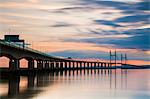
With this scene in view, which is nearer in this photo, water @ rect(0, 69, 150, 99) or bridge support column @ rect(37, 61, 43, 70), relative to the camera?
water @ rect(0, 69, 150, 99)

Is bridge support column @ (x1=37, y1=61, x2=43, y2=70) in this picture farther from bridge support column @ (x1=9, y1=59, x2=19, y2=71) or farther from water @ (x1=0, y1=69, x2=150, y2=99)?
water @ (x1=0, y1=69, x2=150, y2=99)

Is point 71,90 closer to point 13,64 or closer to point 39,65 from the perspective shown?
point 13,64

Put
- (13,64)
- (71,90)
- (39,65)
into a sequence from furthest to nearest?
(39,65) < (13,64) < (71,90)

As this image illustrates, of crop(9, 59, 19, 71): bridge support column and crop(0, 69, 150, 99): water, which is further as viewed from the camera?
crop(9, 59, 19, 71): bridge support column

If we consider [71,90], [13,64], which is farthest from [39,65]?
[71,90]

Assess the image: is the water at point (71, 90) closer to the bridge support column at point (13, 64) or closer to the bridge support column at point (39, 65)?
the bridge support column at point (13, 64)

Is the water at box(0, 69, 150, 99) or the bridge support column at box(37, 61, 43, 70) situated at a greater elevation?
the water at box(0, 69, 150, 99)

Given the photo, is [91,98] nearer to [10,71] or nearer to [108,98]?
[108,98]

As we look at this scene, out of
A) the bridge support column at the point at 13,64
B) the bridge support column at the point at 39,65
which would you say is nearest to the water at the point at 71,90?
the bridge support column at the point at 13,64

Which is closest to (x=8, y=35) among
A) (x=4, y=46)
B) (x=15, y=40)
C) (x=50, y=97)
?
(x=15, y=40)

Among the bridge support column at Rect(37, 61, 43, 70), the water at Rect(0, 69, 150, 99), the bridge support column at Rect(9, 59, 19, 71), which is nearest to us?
the water at Rect(0, 69, 150, 99)

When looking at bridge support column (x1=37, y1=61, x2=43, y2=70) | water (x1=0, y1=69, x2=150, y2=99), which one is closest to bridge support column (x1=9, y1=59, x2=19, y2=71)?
water (x1=0, y1=69, x2=150, y2=99)

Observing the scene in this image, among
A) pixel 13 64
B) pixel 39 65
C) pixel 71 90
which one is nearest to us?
pixel 71 90

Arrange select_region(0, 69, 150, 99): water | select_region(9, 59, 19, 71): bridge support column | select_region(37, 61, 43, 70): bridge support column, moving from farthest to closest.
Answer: select_region(37, 61, 43, 70): bridge support column
select_region(9, 59, 19, 71): bridge support column
select_region(0, 69, 150, 99): water
